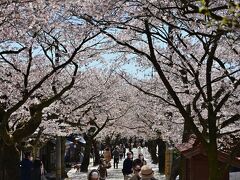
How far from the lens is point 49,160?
35.7 m

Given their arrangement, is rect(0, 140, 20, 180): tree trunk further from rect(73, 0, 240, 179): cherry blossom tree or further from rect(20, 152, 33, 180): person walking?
rect(73, 0, 240, 179): cherry blossom tree

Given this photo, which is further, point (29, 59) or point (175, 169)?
point (175, 169)

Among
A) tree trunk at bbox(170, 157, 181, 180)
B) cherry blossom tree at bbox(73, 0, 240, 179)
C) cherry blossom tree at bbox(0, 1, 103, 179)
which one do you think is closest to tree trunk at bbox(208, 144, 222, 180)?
cherry blossom tree at bbox(73, 0, 240, 179)

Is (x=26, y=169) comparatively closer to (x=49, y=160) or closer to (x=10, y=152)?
(x=10, y=152)

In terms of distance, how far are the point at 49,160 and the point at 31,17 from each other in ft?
84.7

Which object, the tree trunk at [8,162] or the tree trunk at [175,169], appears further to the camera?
the tree trunk at [175,169]

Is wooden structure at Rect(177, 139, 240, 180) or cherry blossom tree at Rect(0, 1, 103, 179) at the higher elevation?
cherry blossom tree at Rect(0, 1, 103, 179)

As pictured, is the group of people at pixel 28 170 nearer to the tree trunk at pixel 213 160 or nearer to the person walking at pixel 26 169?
the person walking at pixel 26 169

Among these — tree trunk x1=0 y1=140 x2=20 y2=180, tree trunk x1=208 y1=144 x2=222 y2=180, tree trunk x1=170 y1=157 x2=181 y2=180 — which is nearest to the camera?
tree trunk x1=208 y1=144 x2=222 y2=180

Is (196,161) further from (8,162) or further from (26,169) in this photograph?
(8,162)

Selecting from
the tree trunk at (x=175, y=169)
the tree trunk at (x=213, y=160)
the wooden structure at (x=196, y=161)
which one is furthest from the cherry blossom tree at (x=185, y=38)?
the tree trunk at (x=175, y=169)

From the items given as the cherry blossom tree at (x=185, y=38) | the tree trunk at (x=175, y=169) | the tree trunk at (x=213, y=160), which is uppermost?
the cherry blossom tree at (x=185, y=38)

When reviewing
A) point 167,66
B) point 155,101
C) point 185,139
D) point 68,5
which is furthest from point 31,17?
point 155,101

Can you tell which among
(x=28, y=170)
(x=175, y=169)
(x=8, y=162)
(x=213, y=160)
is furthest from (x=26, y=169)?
(x=213, y=160)
